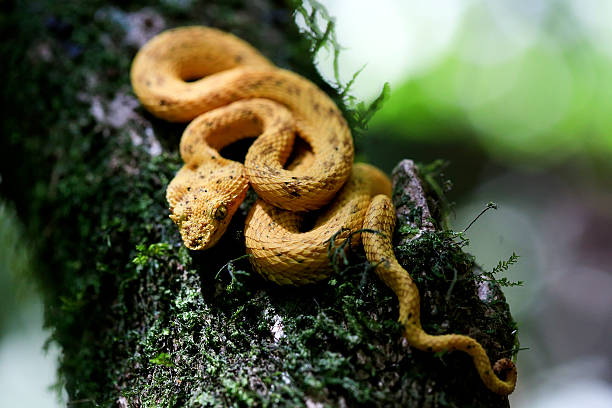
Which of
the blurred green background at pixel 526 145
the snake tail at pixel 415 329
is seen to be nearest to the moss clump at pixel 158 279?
the snake tail at pixel 415 329

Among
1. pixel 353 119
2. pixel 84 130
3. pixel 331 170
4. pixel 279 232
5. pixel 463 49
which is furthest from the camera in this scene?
pixel 463 49

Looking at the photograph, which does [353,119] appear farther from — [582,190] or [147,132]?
[582,190]

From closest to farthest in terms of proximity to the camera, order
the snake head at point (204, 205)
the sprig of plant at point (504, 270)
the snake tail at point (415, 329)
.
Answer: the snake tail at point (415, 329) → the sprig of plant at point (504, 270) → the snake head at point (204, 205)

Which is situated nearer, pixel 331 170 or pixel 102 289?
pixel 331 170

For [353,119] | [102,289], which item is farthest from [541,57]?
[102,289]

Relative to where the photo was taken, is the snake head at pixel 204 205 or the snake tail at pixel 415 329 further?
the snake head at pixel 204 205

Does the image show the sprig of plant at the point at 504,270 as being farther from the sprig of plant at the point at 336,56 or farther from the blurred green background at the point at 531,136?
the blurred green background at the point at 531,136

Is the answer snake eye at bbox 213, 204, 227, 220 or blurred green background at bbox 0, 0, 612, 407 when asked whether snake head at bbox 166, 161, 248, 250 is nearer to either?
snake eye at bbox 213, 204, 227, 220

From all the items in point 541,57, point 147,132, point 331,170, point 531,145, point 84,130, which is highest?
point 541,57
